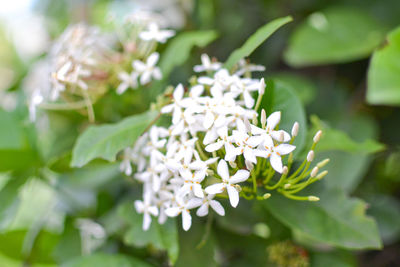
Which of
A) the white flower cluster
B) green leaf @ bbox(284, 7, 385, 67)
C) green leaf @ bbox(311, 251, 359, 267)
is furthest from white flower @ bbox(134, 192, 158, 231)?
green leaf @ bbox(284, 7, 385, 67)

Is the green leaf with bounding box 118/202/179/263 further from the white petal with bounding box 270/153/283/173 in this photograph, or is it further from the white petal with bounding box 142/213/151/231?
the white petal with bounding box 270/153/283/173

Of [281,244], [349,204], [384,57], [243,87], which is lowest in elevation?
[281,244]

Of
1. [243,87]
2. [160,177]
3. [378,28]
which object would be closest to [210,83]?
[243,87]

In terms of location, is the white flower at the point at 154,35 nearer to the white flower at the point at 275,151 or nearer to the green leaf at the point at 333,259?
the white flower at the point at 275,151

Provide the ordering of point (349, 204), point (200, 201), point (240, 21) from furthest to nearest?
1. point (240, 21)
2. point (349, 204)
3. point (200, 201)

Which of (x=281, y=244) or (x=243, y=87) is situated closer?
(x=243, y=87)

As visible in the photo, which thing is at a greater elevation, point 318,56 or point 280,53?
point 318,56

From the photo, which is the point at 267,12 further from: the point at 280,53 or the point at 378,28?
the point at 378,28
